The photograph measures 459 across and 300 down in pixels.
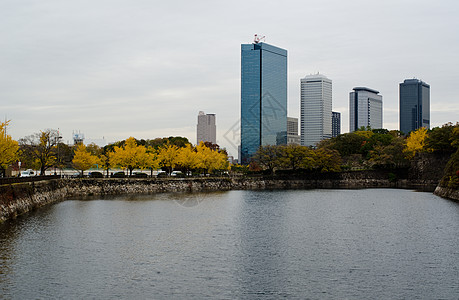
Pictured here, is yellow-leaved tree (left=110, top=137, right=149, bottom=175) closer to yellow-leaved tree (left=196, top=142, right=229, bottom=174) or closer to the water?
yellow-leaved tree (left=196, top=142, right=229, bottom=174)

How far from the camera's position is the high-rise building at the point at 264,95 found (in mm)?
139125

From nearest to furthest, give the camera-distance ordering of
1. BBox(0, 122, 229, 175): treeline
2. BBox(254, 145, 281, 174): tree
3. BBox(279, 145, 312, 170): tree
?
BBox(0, 122, 229, 175): treeline < BBox(279, 145, 312, 170): tree < BBox(254, 145, 281, 174): tree

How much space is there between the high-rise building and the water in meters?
95.4

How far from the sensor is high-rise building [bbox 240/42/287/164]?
139 m

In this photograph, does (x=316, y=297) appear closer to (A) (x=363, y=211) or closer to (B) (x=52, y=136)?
(A) (x=363, y=211)

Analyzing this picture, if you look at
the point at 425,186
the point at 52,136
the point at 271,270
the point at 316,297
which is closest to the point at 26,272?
the point at 271,270

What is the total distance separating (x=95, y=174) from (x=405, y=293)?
6739cm

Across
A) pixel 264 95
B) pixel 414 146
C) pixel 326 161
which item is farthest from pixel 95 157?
pixel 414 146

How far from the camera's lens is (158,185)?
252 ft

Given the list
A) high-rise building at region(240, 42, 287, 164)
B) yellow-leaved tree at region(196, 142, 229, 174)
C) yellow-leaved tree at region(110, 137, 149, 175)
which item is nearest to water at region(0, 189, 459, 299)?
yellow-leaved tree at region(110, 137, 149, 175)

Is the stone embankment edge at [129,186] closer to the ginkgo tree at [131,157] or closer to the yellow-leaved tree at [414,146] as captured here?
the ginkgo tree at [131,157]

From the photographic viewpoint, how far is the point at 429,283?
69.6 ft

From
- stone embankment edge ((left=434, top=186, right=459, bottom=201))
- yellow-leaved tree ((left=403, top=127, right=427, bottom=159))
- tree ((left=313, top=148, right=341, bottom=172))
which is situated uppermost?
yellow-leaved tree ((left=403, top=127, right=427, bottom=159))

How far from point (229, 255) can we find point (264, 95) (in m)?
111
